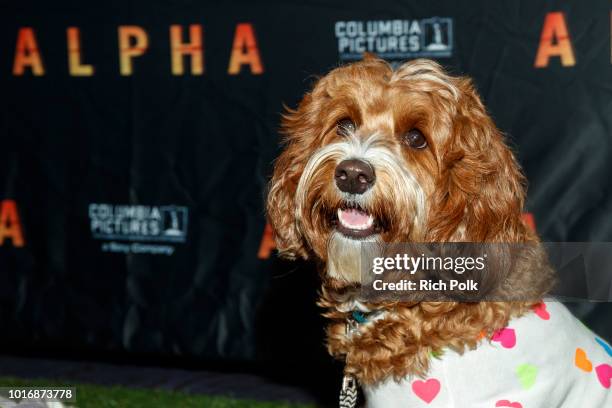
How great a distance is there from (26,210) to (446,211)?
335cm

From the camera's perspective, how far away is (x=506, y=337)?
9.74ft

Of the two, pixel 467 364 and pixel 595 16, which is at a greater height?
pixel 595 16

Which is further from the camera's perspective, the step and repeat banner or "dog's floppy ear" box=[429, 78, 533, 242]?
the step and repeat banner

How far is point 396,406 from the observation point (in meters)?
3.00

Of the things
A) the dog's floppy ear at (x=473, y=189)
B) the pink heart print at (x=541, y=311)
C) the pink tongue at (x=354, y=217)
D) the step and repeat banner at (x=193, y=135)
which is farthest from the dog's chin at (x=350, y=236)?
the step and repeat banner at (x=193, y=135)

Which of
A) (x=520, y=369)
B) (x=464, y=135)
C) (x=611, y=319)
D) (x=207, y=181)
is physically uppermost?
(x=464, y=135)

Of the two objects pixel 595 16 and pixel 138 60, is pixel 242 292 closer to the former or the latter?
pixel 138 60

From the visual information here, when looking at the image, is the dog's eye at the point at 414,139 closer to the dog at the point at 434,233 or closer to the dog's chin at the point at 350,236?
the dog at the point at 434,233

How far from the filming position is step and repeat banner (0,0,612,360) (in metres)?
4.47

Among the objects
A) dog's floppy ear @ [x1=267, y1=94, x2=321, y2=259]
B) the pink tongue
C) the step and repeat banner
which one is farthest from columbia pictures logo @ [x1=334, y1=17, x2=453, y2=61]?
the pink tongue

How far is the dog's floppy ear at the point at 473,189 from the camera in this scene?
301cm

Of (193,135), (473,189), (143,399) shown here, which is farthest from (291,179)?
(143,399)

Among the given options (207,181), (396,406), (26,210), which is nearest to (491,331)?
(396,406)

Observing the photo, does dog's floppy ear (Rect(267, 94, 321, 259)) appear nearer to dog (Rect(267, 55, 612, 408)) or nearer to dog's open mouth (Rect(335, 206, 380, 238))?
dog (Rect(267, 55, 612, 408))
